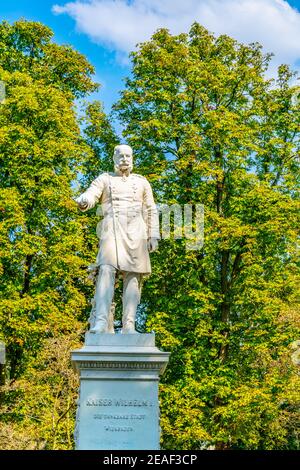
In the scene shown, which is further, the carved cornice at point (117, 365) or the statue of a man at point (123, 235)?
the statue of a man at point (123, 235)

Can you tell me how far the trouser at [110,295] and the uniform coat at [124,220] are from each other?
117 millimetres

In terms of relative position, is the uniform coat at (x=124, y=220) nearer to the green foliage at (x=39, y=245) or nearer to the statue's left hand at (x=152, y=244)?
the statue's left hand at (x=152, y=244)

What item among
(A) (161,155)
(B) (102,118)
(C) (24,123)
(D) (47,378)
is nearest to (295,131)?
(A) (161,155)

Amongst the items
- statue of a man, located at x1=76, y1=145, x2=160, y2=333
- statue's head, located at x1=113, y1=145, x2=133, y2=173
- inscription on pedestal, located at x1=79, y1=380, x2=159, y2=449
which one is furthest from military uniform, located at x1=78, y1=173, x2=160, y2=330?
inscription on pedestal, located at x1=79, y1=380, x2=159, y2=449

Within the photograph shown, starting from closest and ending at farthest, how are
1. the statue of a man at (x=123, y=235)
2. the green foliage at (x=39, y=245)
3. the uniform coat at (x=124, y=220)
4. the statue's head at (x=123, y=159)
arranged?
the statue of a man at (x=123, y=235) → the uniform coat at (x=124, y=220) → the statue's head at (x=123, y=159) → the green foliage at (x=39, y=245)

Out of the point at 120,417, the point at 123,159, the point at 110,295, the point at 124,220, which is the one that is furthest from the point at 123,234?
the point at 120,417

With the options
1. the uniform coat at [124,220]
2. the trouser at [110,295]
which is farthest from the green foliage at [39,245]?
the uniform coat at [124,220]

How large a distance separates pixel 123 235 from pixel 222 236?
10.1 metres

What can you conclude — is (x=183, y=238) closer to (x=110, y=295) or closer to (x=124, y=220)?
(x=124, y=220)

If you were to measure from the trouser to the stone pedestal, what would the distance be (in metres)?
0.40

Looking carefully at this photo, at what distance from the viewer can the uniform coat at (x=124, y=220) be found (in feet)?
32.0

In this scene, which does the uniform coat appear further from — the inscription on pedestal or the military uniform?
the inscription on pedestal

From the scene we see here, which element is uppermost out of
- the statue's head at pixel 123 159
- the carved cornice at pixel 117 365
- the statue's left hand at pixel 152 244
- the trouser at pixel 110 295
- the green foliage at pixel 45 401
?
the statue's head at pixel 123 159

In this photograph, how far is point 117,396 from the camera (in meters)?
8.94
